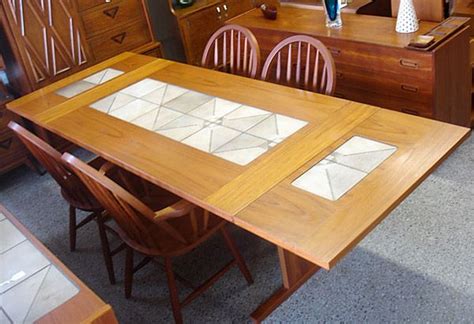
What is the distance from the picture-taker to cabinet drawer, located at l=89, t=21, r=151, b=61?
11.3 feet

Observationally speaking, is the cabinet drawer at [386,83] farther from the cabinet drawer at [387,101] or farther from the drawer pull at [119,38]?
the drawer pull at [119,38]

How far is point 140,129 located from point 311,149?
0.72m

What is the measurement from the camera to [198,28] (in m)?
3.93

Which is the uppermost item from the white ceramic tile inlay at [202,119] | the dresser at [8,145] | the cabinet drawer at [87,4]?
the cabinet drawer at [87,4]

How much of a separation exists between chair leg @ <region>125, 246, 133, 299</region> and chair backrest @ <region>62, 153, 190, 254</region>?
16 cm

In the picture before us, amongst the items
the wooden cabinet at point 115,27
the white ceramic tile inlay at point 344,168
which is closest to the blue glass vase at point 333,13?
the white ceramic tile inlay at point 344,168

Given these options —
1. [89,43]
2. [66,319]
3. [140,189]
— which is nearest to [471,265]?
[140,189]

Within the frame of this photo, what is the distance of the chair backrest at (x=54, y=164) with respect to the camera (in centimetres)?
205

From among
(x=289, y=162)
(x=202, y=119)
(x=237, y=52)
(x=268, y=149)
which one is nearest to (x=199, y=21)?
(x=237, y=52)

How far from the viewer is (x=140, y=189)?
2357mm

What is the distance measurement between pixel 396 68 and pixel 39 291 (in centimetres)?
187

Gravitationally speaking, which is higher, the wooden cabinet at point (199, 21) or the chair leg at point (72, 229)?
the wooden cabinet at point (199, 21)

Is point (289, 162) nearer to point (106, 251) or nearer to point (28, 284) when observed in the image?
point (28, 284)

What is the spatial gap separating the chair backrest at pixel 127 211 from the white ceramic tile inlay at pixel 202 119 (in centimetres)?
30
